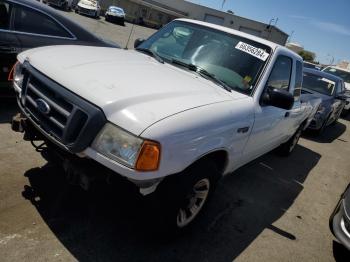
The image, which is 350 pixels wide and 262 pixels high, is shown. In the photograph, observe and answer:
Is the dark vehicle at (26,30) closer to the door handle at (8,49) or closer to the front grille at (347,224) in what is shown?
the door handle at (8,49)

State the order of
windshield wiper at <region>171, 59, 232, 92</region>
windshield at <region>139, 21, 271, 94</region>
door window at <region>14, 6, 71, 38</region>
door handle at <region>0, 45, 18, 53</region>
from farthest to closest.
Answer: door window at <region>14, 6, 71, 38</region> → door handle at <region>0, 45, 18, 53</region> → windshield at <region>139, 21, 271, 94</region> → windshield wiper at <region>171, 59, 232, 92</region>

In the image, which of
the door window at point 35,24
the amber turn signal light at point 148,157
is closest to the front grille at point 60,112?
the amber turn signal light at point 148,157

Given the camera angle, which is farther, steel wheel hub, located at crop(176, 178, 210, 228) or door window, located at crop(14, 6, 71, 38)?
door window, located at crop(14, 6, 71, 38)

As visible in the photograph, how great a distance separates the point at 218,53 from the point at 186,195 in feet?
5.82

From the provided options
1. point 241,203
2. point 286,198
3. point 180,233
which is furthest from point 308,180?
point 180,233

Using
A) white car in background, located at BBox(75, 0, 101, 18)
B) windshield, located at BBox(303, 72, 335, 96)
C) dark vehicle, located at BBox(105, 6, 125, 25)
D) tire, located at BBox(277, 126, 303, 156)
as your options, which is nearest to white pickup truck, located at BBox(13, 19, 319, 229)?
tire, located at BBox(277, 126, 303, 156)

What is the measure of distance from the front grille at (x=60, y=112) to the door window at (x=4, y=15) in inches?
86.8

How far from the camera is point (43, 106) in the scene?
3.05m

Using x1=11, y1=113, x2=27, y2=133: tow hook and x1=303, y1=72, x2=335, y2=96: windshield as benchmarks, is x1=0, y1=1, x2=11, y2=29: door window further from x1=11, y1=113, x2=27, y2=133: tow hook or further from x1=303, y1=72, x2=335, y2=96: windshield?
x1=303, y1=72, x2=335, y2=96: windshield

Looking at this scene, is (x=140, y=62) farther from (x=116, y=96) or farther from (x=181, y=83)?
(x=116, y=96)

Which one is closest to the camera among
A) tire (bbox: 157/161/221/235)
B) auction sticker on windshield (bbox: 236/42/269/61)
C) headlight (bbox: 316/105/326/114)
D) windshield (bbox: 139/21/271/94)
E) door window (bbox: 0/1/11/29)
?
tire (bbox: 157/161/221/235)

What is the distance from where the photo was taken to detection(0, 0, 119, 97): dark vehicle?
202 inches

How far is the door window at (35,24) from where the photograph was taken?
209 inches

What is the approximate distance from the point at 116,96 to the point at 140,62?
1.16m
